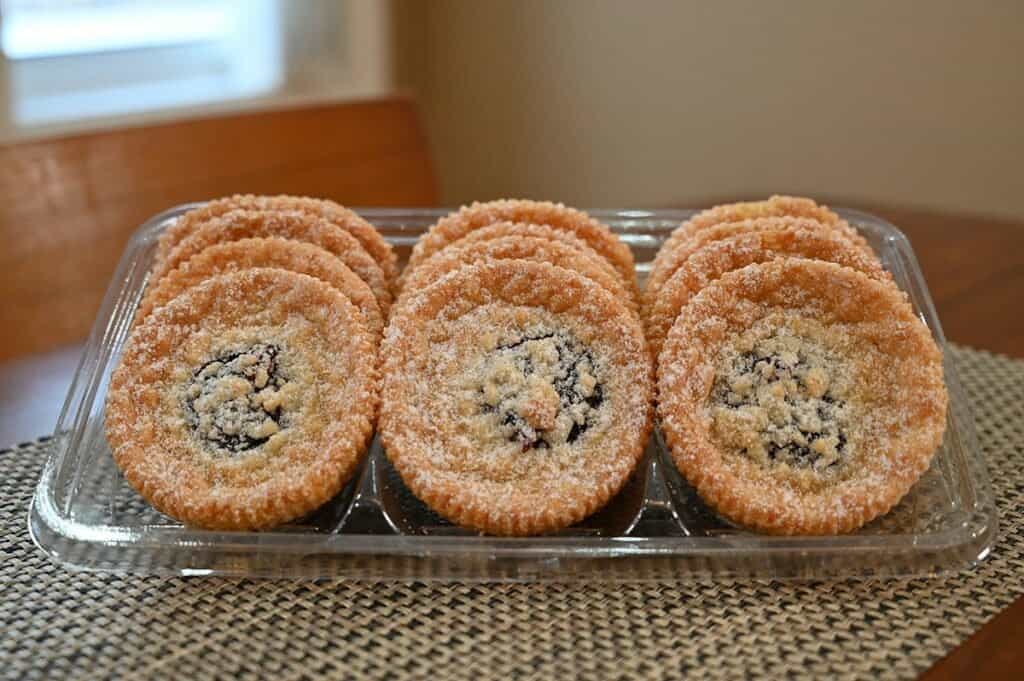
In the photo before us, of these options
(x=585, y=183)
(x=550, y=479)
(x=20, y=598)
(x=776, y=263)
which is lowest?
(x=585, y=183)

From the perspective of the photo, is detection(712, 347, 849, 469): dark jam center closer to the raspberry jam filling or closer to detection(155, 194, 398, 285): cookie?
the raspberry jam filling

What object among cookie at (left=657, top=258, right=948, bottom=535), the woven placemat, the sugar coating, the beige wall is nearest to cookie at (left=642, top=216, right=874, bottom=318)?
the sugar coating

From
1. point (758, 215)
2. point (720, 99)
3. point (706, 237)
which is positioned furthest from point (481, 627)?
point (720, 99)

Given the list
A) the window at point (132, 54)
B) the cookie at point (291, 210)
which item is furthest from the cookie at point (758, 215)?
the window at point (132, 54)

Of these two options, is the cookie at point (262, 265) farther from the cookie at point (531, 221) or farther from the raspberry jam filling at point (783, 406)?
the raspberry jam filling at point (783, 406)

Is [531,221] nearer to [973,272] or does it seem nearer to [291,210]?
[291,210]

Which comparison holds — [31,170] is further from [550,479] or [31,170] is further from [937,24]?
[937,24]

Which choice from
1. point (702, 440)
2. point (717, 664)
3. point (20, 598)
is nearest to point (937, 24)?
point (702, 440)

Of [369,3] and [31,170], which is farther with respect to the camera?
[369,3]

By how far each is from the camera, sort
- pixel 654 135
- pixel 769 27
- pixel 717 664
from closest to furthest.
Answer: pixel 717 664 < pixel 769 27 < pixel 654 135
